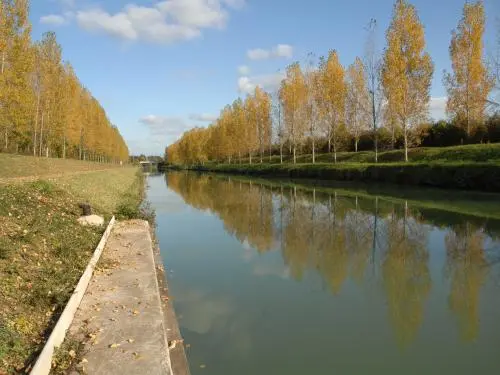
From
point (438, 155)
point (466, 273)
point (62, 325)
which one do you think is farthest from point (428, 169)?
point (62, 325)

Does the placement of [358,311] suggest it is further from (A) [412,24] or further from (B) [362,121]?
(B) [362,121]

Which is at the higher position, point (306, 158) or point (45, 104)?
point (45, 104)

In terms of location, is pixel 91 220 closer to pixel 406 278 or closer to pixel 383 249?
pixel 383 249

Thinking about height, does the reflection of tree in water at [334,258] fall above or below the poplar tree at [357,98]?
below

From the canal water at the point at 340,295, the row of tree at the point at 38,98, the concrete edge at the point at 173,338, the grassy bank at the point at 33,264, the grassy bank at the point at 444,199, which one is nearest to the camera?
the grassy bank at the point at 33,264

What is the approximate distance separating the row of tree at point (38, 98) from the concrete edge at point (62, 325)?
1718cm

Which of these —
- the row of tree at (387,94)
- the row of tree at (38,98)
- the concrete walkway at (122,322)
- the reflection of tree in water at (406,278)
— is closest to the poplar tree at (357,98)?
the row of tree at (387,94)

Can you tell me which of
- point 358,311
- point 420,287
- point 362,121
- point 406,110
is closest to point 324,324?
point 358,311

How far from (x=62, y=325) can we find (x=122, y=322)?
0.68 metres

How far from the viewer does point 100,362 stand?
155 inches

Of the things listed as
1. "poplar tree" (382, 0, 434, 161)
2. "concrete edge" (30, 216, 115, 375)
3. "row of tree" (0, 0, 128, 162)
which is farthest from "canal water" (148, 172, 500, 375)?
"poplar tree" (382, 0, 434, 161)

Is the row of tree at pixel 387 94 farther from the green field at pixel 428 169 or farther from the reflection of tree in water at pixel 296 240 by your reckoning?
the reflection of tree in water at pixel 296 240

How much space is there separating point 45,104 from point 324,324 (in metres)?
31.6

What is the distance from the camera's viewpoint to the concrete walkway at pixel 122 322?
3922 mm
